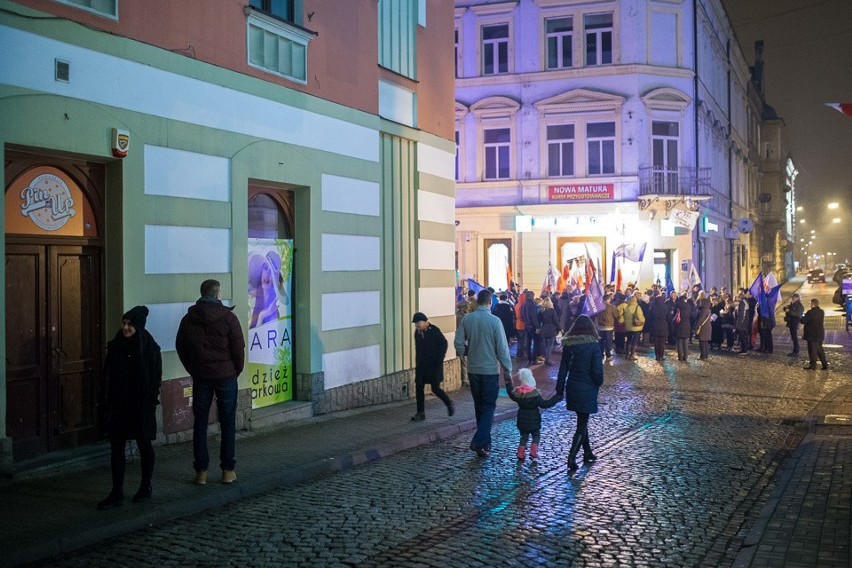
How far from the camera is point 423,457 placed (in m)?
10.6

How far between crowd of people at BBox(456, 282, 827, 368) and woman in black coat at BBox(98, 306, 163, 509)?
13.0 meters

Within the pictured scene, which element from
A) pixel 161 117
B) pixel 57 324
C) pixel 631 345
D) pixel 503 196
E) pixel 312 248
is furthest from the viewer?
pixel 503 196

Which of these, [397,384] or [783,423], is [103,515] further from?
[783,423]

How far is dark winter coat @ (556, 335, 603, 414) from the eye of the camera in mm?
9836

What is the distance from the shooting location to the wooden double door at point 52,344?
9039mm

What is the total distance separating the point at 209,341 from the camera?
8719mm

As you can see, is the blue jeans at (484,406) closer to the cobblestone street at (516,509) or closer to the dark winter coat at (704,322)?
the cobblestone street at (516,509)

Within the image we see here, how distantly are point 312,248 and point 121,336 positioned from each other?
17.4ft

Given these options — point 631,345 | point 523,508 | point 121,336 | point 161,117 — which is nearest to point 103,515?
point 121,336

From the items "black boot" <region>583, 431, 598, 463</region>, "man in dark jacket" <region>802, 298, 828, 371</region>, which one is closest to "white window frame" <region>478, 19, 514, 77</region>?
"man in dark jacket" <region>802, 298, 828, 371</region>

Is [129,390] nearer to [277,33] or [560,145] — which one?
[277,33]

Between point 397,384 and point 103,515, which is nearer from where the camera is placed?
point 103,515

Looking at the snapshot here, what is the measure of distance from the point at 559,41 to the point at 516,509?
29.9 meters

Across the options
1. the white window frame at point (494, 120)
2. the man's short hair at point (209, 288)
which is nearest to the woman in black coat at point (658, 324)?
the white window frame at point (494, 120)
